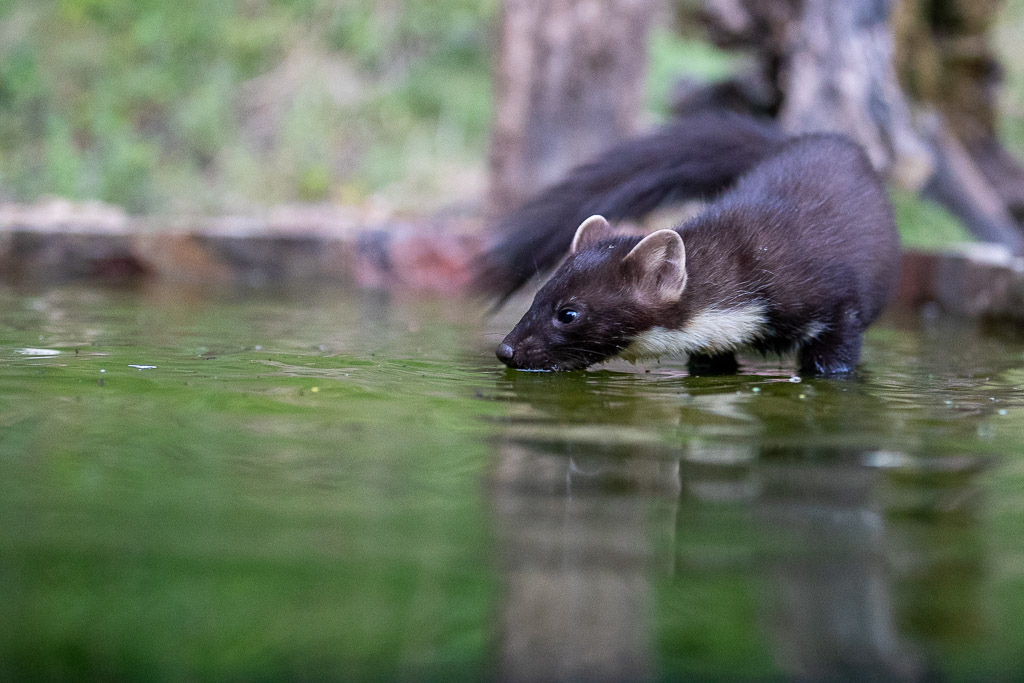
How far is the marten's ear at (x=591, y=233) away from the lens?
396 cm

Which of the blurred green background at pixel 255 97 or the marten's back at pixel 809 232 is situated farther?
the blurred green background at pixel 255 97

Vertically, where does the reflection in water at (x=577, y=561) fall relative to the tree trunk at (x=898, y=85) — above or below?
below

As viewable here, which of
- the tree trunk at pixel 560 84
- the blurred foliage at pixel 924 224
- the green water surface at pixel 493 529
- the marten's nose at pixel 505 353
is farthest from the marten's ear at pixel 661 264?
the blurred foliage at pixel 924 224

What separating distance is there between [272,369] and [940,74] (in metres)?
7.86

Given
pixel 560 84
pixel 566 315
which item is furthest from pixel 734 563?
pixel 560 84

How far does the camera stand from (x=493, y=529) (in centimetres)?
163

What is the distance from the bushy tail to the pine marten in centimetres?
1

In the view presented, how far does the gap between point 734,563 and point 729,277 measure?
239cm

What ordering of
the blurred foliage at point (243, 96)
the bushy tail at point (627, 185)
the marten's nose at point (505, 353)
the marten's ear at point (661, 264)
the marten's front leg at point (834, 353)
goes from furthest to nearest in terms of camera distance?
the blurred foliage at point (243, 96), the bushy tail at point (627, 185), the marten's front leg at point (834, 353), the marten's ear at point (661, 264), the marten's nose at point (505, 353)

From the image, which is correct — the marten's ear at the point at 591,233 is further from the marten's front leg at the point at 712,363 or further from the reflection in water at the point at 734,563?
the reflection in water at the point at 734,563

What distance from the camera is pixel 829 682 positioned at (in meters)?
1.17

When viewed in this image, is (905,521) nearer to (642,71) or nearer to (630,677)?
(630,677)

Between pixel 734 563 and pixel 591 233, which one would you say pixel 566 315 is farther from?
pixel 734 563

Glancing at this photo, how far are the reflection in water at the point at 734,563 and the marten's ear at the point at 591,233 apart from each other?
1.87 m
